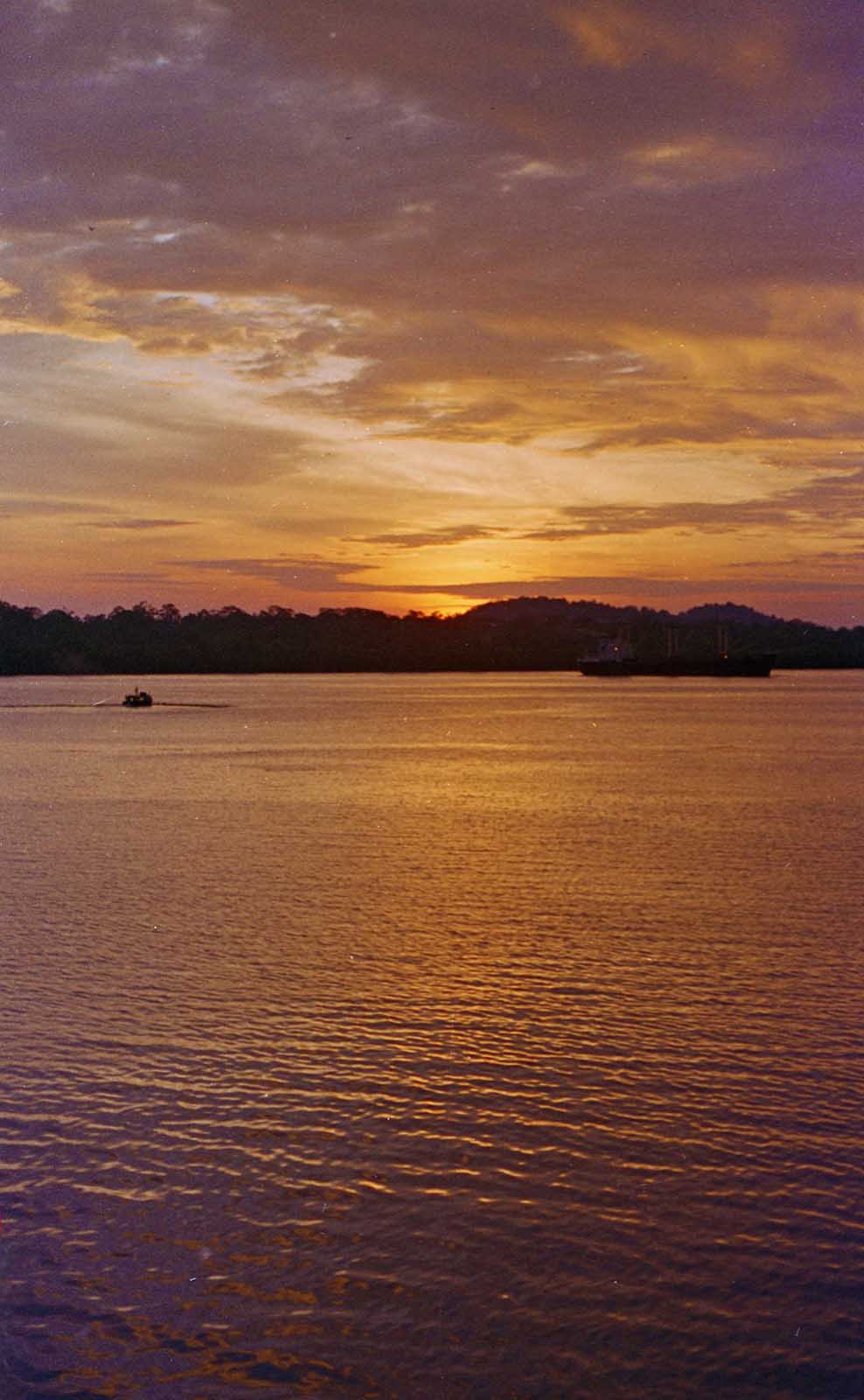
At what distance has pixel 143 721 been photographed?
155 metres

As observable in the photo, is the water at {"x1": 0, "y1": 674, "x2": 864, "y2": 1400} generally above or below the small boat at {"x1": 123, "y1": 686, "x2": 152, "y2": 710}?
below

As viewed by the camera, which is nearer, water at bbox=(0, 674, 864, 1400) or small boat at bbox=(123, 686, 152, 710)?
water at bbox=(0, 674, 864, 1400)

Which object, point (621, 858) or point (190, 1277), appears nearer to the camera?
point (190, 1277)

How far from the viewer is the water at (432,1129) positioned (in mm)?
11062

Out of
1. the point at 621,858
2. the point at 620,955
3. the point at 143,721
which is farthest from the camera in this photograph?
the point at 143,721

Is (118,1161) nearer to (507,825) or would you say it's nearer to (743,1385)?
(743,1385)

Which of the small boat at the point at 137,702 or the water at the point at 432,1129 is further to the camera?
the small boat at the point at 137,702

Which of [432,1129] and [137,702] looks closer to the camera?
[432,1129]

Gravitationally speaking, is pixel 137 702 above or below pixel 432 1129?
above

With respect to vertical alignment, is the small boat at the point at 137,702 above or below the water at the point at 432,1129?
above

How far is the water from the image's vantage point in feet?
36.3

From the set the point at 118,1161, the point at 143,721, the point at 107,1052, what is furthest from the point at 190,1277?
the point at 143,721

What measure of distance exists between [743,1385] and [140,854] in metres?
34.9

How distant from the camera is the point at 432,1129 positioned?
52.9ft
